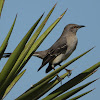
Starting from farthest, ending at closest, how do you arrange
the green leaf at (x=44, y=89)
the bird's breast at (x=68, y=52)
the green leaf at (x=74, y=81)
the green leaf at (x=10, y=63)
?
the bird's breast at (x=68, y=52)
the green leaf at (x=74, y=81)
the green leaf at (x=44, y=89)
the green leaf at (x=10, y=63)

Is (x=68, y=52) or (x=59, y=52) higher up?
(x=59, y=52)

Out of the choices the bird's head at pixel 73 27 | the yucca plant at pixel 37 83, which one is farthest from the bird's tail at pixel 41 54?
the yucca plant at pixel 37 83

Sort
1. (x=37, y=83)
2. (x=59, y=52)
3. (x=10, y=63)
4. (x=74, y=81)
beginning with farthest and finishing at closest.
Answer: (x=59, y=52), (x=74, y=81), (x=37, y=83), (x=10, y=63)

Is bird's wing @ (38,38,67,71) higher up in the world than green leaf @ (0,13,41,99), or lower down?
higher up

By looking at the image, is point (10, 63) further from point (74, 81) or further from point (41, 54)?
point (41, 54)

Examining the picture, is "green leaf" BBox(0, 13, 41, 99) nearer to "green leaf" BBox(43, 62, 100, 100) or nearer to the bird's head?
"green leaf" BBox(43, 62, 100, 100)

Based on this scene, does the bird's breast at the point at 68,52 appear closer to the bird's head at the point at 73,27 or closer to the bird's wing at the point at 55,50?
the bird's wing at the point at 55,50

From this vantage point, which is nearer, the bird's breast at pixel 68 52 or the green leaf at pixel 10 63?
the green leaf at pixel 10 63

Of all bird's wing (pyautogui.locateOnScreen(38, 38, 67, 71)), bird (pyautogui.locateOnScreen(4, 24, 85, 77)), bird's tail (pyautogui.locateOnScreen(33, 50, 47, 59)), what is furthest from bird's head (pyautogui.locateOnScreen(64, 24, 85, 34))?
bird's tail (pyautogui.locateOnScreen(33, 50, 47, 59))

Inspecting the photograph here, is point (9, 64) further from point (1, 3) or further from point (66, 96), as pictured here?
point (1, 3)

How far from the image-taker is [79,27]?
23.0 ft

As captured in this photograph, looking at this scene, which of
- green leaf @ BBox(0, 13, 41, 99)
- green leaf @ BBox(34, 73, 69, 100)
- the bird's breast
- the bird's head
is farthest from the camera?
the bird's head

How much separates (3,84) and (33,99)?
0.42m

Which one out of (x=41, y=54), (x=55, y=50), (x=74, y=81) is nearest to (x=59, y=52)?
(x=55, y=50)
